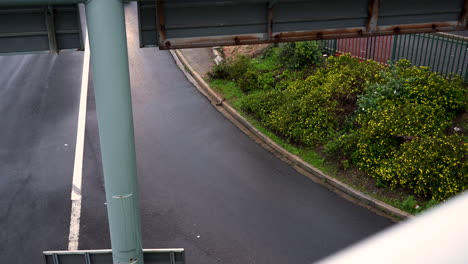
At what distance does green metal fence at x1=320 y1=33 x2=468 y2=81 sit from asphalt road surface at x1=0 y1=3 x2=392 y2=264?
17.4 feet

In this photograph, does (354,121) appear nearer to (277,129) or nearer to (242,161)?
(277,129)

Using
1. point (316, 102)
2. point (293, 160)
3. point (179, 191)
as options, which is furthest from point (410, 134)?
point (179, 191)

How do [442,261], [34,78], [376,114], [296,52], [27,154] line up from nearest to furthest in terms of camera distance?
[442,261] → [376,114] → [27,154] → [296,52] → [34,78]

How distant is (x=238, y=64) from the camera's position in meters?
16.6

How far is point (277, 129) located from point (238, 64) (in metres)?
3.76

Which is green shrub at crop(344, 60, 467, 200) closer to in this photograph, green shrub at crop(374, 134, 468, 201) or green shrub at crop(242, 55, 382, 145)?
green shrub at crop(374, 134, 468, 201)

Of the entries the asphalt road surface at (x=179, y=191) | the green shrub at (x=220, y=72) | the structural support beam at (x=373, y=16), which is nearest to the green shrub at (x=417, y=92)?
the asphalt road surface at (x=179, y=191)

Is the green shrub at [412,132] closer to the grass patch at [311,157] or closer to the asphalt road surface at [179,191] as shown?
the grass patch at [311,157]

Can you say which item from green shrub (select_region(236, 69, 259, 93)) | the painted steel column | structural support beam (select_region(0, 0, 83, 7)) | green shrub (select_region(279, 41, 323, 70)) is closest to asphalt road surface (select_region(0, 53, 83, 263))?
the painted steel column

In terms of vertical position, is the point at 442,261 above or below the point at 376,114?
above

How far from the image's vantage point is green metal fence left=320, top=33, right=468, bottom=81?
50.1 feet

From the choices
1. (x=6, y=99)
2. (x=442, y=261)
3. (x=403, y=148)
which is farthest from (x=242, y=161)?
(x=442, y=261)

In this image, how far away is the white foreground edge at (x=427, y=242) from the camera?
1084 mm

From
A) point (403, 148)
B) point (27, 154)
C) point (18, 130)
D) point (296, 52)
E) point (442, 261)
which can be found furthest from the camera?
point (296, 52)
